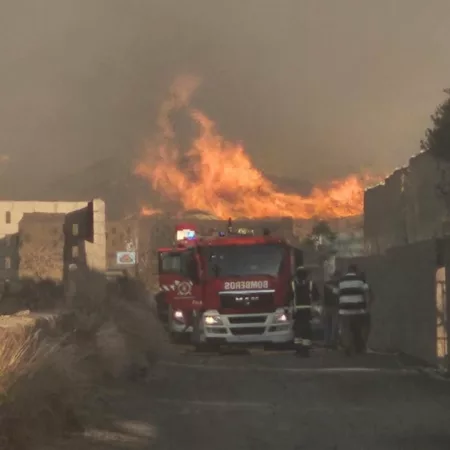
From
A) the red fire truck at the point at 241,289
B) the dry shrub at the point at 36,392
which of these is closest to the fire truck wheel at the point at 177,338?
the red fire truck at the point at 241,289

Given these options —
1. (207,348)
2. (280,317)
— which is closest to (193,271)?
(207,348)

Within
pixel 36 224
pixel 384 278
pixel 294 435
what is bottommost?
pixel 294 435

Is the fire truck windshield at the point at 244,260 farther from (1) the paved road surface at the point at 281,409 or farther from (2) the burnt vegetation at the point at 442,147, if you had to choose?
(2) the burnt vegetation at the point at 442,147

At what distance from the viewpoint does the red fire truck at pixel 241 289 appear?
19953mm

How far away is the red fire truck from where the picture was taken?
19953 millimetres

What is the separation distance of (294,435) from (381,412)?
6.11 feet

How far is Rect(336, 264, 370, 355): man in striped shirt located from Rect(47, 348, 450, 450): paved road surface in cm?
245

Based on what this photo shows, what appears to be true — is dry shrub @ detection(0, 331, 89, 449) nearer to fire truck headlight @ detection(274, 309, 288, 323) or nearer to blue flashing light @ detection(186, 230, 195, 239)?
fire truck headlight @ detection(274, 309, 288, 323)

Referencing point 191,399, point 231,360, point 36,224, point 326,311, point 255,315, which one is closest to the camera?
point 191,399

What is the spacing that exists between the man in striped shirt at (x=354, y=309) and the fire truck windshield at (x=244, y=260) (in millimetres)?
1525

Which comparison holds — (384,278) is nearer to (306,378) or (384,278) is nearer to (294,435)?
(306,378)

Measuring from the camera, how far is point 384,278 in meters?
20.6

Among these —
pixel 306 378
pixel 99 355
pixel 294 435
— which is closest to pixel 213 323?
pixel 306 378

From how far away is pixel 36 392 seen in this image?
838 cm
